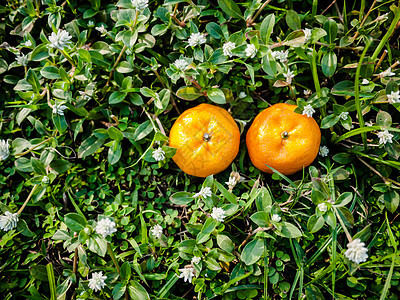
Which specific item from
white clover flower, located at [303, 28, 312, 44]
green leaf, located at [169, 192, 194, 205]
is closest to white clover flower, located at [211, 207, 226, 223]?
green leaf, located at [169, 192, 194, 205]

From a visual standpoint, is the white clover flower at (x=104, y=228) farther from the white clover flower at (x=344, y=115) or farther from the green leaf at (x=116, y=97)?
the white clover flower at (x=344, y=115)

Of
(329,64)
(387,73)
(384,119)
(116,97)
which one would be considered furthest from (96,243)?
(387,73)

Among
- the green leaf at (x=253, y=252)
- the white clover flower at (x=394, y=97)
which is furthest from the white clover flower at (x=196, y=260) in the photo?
the white clover flower at (x=394, y=97)

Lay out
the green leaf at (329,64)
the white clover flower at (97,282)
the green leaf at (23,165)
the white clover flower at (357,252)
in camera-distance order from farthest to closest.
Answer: the green leaf at (23,165) → the green leaf at (329,64) → the white clover flower at (97,282) → the white clover flower at (357,252)

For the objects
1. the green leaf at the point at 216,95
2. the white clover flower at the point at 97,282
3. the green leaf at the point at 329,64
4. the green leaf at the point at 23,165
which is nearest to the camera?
the white clover flower at the point at 97,282

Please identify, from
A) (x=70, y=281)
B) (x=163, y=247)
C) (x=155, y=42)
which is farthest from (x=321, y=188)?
(x=70, y=281)

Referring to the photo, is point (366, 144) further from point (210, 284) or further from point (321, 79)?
point (210, 284)
